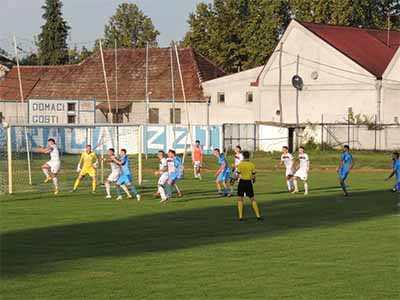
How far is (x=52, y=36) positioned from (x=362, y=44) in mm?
48656

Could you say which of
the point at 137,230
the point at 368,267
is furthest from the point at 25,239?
the point at 368,267

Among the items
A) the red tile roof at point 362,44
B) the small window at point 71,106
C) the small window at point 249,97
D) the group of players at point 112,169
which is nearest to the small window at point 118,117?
the small window at point 249,97

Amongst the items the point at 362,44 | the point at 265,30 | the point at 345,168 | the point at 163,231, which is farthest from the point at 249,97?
the point at 163,231

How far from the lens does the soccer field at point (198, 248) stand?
43.8 ft

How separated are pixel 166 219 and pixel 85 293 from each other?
11.1 meters

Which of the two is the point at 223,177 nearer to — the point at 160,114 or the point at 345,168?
the point at 345,168

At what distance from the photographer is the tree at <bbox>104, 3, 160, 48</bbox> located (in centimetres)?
12100

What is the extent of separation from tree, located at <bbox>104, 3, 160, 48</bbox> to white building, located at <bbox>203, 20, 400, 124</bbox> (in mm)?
50281

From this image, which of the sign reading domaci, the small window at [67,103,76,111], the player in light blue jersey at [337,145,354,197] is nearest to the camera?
the player in light blue jersey at [337,145,354,197]

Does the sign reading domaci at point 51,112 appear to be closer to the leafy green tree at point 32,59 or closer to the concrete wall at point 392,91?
the concrete wall at point 392,91

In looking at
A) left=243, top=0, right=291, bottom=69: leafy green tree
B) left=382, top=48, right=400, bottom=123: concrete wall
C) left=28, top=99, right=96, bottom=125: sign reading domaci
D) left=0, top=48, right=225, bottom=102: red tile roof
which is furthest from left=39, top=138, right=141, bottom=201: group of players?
left=243, top=0, right=291, bottom=69: leafy green tree

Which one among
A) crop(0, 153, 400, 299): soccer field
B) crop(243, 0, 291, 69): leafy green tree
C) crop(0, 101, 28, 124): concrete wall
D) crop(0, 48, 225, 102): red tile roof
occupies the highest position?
crop(243, 0, 291, 69): leafy green tree

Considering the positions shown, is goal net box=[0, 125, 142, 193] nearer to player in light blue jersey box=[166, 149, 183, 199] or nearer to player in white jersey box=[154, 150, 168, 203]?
player in light blue jersey box=[166, 149, 183, 199]

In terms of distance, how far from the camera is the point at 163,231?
21.0 meters
